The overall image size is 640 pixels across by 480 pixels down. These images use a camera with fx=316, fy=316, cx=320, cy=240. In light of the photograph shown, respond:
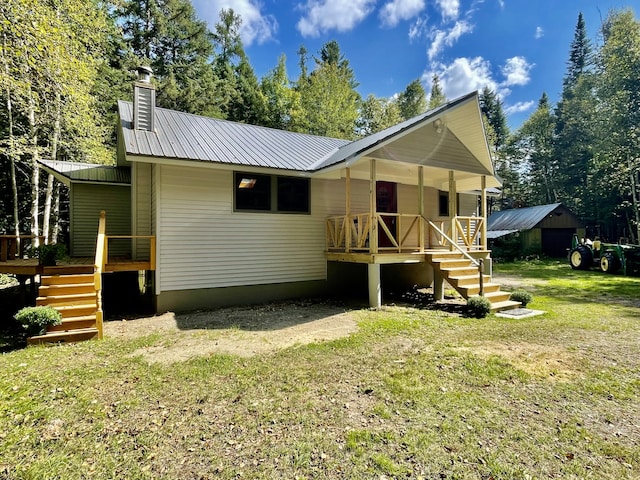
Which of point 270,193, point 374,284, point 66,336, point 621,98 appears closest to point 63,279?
point 66,336

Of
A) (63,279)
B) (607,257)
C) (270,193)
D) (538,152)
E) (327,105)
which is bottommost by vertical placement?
(607,257)

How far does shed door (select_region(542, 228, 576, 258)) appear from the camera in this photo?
2319 centimetres

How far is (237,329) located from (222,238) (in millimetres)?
2780

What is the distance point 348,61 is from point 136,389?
30.1 metres

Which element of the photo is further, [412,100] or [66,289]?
[412,100]

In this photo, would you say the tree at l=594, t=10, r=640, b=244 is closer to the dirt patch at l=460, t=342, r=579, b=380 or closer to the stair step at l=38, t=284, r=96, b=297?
the dirt patch at l=460, t=342, r=579, b=380

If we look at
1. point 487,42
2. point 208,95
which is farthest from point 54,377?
point 487,42

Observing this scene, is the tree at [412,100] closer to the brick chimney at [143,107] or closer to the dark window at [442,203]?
the dark window at [442,203]

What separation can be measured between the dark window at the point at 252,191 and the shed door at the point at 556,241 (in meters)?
22.8

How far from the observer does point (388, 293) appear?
34.2ft

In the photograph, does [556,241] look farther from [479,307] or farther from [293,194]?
[293,194]

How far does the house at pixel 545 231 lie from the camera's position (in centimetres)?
2280

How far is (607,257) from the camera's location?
47.9 ft

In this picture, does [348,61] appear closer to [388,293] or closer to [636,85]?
[636,85]
